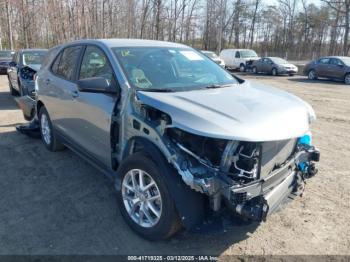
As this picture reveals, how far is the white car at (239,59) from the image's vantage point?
27705 millimetres

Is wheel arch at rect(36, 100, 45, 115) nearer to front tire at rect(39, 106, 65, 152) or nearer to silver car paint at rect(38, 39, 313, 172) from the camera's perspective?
front tire at rect(39, 106, 65, 152)

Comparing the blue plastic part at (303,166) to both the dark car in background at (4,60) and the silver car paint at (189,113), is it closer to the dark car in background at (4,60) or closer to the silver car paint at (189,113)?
the silver car paint at (189,113)

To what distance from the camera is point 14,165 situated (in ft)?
16.7

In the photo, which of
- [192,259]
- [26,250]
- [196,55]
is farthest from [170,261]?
[196,55]

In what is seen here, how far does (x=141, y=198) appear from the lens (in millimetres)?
3234

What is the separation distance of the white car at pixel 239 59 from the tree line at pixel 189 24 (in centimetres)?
744

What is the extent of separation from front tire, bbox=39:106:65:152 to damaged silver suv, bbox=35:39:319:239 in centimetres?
114

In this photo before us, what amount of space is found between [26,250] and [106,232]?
0.74 m

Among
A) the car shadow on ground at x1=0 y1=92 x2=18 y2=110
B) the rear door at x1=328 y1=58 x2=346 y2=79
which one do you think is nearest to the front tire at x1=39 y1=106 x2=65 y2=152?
the car shadow on ground at x1=0 y1=92 x2=18 y2=110

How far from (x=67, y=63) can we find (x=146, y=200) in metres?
2.64

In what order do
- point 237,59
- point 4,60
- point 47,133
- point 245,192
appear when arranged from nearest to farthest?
point 245,192, point 47,133, point 4,60, point 237,59

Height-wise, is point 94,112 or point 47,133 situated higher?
point 94,112

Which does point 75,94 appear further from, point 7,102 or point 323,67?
point 323,67

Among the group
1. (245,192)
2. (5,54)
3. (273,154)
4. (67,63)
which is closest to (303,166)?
(273,154)
